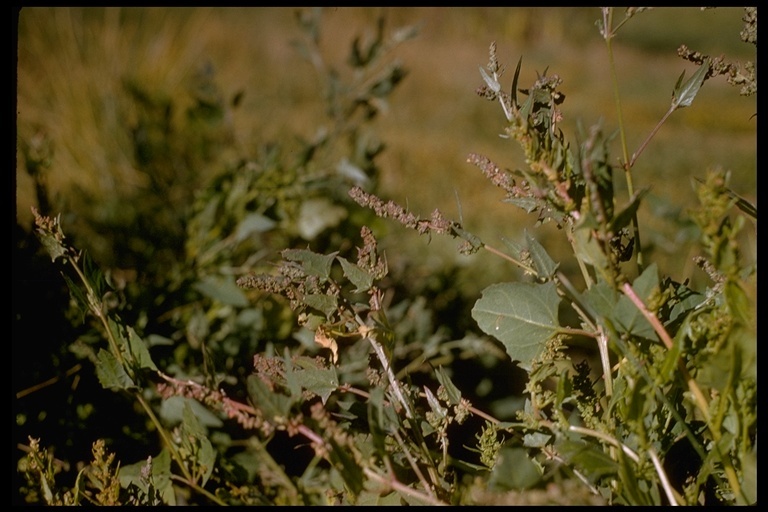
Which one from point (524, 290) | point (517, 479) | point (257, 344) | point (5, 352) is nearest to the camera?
point (517, 479)

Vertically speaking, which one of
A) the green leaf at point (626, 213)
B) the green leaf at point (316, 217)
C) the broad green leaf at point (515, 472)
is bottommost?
the green leaf at point (316, 217)

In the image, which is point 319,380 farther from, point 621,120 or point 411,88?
point 411,88

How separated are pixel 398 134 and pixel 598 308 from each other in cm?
311

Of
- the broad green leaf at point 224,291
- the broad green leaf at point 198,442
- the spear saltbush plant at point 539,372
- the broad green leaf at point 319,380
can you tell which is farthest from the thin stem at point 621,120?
the broad green leaf at point 224,291

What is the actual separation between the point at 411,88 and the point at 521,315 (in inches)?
165

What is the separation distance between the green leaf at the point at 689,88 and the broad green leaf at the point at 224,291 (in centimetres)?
70

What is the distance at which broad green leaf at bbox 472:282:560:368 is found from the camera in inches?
22.1

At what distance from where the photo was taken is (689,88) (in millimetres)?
599

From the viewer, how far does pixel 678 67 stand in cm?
546

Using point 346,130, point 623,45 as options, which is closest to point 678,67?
point 623,45

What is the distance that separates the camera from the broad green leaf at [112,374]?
0.64 meters

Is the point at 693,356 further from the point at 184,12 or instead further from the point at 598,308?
the point at 184,12

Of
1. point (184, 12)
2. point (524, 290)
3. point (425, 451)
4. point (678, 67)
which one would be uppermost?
point (184, 12)

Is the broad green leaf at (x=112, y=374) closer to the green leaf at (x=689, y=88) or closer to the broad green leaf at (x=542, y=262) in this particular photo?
the broad green leaf at (x=542, y=262)
